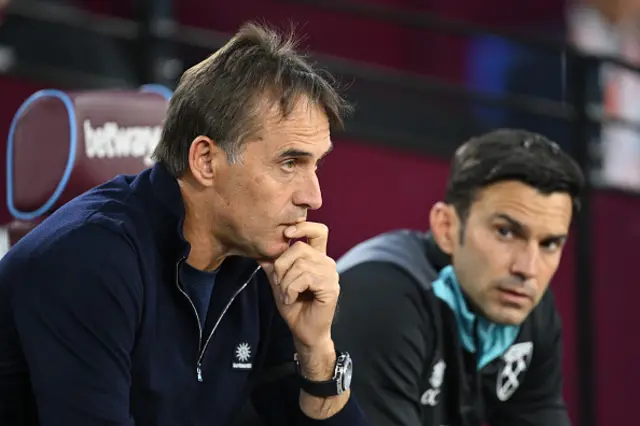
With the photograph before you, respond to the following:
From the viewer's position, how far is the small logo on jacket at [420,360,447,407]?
238 cm

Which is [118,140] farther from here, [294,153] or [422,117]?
[422,117]

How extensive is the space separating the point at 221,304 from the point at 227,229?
138 mm

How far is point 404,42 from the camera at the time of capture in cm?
592

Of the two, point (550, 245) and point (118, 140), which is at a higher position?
point (118, 140)

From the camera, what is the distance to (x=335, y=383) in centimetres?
189

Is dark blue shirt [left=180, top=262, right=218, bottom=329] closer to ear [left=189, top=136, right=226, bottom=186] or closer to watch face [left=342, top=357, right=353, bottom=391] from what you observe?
ear [left=189, top=136, right=226, bottom=186]

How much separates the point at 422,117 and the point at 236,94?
281 cm

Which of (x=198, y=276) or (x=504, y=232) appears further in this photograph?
(x=504, y=232)

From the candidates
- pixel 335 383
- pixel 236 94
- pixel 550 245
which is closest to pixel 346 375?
pixel 335 383

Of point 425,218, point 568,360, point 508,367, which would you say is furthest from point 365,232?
point 508,367

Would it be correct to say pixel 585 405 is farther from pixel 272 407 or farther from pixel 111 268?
pixel 111 268

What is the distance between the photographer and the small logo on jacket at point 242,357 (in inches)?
74.3

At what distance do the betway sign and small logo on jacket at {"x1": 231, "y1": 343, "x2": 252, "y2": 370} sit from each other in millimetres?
497

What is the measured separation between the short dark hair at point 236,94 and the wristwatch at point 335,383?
1.31ft
